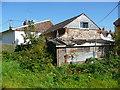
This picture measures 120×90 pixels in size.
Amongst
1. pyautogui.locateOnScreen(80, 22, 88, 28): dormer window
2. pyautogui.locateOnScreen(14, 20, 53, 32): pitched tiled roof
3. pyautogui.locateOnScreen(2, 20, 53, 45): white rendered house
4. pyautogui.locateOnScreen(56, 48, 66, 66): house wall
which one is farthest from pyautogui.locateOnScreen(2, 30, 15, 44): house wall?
pyautogui.locateOnScreen(56, 48, 66, 66): house wall

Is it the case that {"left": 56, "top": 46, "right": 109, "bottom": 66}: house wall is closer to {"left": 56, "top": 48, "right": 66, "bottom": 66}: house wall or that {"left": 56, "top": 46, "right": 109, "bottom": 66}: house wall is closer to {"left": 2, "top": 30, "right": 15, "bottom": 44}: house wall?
{"left": 56, "top": 48, "right": 66, "bottom": 66}: house wall

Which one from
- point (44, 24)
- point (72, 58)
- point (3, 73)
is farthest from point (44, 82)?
point (44, 24)

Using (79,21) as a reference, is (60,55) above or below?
below

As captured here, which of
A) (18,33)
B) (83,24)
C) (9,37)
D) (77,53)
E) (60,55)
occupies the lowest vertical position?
(60,55)

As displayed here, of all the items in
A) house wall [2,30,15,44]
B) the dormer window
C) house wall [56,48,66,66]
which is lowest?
house wall [56,48,66,66]

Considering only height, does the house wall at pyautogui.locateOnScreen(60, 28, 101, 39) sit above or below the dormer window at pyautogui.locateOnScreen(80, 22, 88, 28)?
below

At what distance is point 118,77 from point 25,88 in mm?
4946

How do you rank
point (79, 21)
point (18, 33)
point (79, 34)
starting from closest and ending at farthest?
point (79, 34) < point (79, 21) < point (18, 33)

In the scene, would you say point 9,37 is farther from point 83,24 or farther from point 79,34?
point 83,24

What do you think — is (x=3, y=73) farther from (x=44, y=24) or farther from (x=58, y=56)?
(x=44, y=24)

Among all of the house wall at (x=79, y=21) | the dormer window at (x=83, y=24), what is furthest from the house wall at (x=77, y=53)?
the dormer window at (x=83, y=24)

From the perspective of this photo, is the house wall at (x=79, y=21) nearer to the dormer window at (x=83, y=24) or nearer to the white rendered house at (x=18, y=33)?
the dormer window at (x=83, y=24)

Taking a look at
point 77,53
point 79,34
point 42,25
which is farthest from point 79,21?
point 42,25

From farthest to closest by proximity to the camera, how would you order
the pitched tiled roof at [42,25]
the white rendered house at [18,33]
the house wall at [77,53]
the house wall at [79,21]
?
the pitched tiled roof at [42,25]
the white rendered house at [18,33]
the house wall at [79,21]
the house wall at [77,53]
